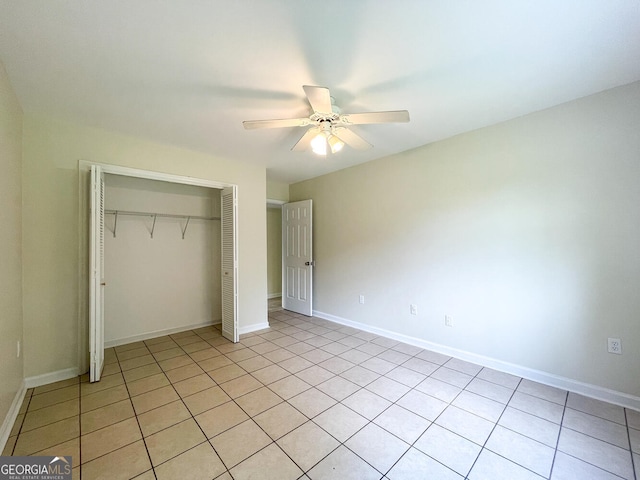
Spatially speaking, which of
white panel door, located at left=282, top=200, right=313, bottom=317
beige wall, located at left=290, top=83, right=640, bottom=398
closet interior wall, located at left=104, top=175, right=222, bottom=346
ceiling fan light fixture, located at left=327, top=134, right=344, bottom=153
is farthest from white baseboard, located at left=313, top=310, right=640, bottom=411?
closet interior wall, located at left=104, top=175, right=222, bottom=346

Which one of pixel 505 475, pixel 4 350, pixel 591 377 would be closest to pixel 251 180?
pixel 4 350

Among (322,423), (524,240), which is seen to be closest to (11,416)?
(322,423)

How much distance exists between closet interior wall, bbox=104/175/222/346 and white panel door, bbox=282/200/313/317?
133cm

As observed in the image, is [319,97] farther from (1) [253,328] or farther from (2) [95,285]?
(1) [253,328]

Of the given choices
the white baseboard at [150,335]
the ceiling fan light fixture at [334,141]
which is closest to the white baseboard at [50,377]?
the white baseboard at [150,335]

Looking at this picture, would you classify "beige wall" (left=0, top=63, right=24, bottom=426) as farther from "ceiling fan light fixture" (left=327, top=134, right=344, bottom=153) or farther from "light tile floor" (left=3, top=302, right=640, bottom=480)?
"ceiling fan light fixture" (left=327, top=134, right=344, bottom=153)

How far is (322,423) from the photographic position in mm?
1941

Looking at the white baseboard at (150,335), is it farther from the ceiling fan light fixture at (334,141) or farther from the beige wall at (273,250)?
the ceiling fan light fixture at (334,141)

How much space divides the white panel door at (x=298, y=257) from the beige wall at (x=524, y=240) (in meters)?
1.21

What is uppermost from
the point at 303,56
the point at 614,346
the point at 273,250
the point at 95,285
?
the point at 303,56

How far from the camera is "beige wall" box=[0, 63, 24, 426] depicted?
71.2 inches

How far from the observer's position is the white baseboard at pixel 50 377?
7.94ft

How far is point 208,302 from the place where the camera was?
14.1 feet
